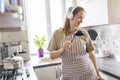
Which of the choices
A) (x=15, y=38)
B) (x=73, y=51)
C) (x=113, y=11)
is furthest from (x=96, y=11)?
(x=15, y=38)

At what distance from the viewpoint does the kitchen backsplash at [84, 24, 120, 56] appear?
2185 mm

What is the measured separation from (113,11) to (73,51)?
649 mm

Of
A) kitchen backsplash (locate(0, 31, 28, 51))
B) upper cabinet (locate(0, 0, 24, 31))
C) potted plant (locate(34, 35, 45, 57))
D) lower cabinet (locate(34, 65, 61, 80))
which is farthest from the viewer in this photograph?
potted plant (locate(34, 35, 45, 57))

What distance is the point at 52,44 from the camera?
1.48 metres

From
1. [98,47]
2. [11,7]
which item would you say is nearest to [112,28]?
[98,47]

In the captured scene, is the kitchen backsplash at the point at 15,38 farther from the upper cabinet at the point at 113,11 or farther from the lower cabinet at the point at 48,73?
the upper cabinet at the point at 113,11

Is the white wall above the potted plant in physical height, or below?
above

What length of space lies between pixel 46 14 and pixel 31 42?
1.87 feet

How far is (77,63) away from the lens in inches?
56.4

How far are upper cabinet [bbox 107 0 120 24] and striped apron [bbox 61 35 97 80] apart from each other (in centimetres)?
49

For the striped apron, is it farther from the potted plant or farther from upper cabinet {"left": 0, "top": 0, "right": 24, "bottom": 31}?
the potted plant

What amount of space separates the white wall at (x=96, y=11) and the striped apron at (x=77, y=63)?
1.83ft

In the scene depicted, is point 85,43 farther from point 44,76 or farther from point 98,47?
point 98,47

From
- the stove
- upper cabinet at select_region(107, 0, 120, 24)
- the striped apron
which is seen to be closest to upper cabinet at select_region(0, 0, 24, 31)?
the stove
